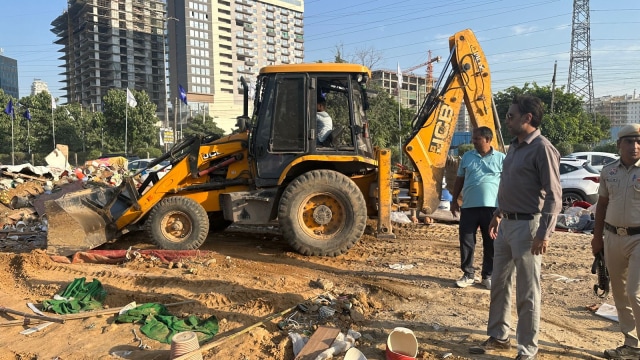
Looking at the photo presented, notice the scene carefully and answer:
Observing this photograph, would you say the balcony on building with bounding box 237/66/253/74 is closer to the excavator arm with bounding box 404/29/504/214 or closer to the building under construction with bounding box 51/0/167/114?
the building under construction with bounding box 51/0/167/114

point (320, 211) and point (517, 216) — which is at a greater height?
point (517, 216)

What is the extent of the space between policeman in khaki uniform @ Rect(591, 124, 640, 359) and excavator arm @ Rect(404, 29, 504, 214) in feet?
10.4

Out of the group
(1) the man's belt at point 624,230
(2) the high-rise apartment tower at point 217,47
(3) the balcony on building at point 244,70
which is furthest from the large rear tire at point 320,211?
(3) the balcony on building at point 244,70

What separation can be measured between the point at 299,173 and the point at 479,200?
2.59 meters

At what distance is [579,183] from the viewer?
10.3 m

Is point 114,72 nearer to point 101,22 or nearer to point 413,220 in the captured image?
point 101,22

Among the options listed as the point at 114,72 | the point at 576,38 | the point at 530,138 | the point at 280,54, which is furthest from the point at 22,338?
the point at 280,54

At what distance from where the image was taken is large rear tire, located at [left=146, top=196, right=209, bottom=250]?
19.9 ft

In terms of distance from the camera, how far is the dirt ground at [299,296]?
342cm

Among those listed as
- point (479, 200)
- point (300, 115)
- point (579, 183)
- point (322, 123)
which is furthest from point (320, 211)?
point (579, 183)

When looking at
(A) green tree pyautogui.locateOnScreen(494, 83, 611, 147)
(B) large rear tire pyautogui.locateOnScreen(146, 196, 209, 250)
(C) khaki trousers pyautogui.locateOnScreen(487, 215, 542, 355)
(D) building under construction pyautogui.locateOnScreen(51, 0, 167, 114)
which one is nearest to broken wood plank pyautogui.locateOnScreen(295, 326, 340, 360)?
(C) khaki trousers pyautogui.locateOnScreen(487, 215, 542, 355)

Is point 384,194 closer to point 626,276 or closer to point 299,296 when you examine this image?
point 299,296

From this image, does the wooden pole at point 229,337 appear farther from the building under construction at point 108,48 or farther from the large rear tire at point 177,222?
the building under construction at point 108,48

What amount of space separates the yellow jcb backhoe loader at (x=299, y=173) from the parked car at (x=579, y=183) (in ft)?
16.8
